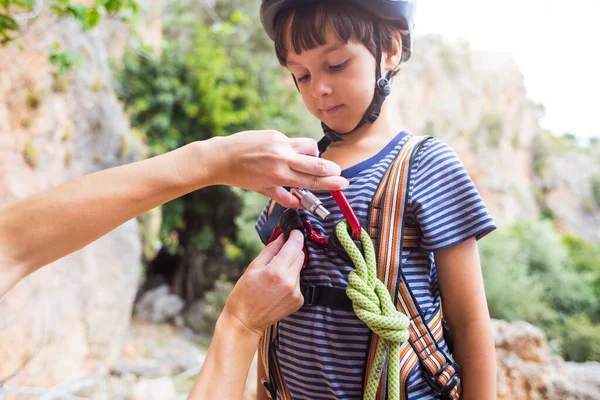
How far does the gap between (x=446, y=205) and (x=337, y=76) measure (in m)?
0.45

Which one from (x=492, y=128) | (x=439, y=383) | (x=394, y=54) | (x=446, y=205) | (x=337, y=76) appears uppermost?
(x=492, y=128)

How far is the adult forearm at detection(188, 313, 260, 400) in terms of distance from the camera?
941 mm

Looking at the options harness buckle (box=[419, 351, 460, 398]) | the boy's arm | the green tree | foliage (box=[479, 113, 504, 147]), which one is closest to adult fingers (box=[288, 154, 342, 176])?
the boy's arm

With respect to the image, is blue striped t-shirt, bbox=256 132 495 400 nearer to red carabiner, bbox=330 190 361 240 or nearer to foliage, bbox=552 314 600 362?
red carabiner, bbox=330 190 361 240

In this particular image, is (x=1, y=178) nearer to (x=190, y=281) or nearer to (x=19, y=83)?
(x=19, y=83)

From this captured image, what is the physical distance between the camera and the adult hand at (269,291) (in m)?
0.96

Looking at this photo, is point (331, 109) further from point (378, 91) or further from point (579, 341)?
point (579, 341)

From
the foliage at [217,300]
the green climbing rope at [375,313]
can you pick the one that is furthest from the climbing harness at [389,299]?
the foliage at [217,300]

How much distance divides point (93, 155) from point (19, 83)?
1460 millimetres

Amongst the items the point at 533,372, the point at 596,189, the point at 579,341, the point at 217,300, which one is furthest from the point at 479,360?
the point at 596,189

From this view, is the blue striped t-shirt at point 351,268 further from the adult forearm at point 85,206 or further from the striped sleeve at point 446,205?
the adult forearm at point 85,206

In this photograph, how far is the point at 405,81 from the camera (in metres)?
14.0

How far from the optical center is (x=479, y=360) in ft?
3.26

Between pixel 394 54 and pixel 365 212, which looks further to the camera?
pixel 394 54
